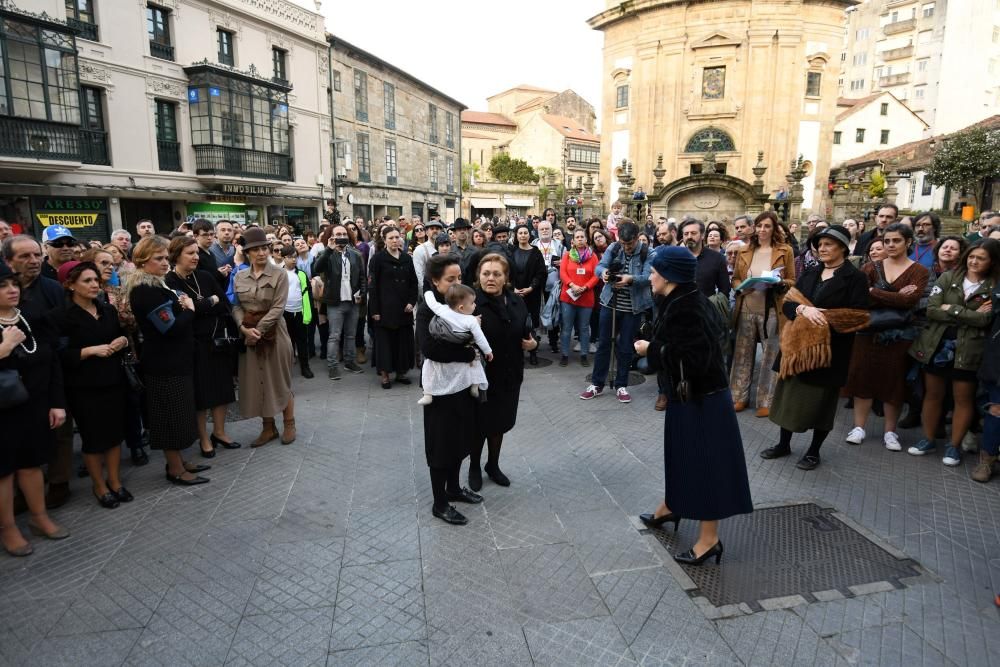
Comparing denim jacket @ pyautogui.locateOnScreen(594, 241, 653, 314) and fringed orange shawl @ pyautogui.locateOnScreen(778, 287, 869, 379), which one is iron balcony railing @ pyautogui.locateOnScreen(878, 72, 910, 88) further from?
fringed orange shawl @ pyautogui.locateOnScreen(778, 287, 869, 379)

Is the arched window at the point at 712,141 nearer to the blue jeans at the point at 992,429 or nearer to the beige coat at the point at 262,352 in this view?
the blue jeans at the point at 992,429

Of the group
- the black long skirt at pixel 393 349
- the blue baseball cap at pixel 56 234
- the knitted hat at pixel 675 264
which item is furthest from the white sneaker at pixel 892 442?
the blue baseball cap at pixel 56 234

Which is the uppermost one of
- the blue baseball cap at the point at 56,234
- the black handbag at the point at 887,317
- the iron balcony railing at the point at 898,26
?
the iron balcony railing at the point at 898,26

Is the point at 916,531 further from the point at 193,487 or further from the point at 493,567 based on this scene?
the point at 193,487

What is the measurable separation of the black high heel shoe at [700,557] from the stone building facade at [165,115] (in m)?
19.6

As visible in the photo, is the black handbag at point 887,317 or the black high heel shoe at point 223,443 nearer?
the black handbag at point 887,317

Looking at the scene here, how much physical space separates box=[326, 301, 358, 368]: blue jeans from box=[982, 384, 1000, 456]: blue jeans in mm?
7294

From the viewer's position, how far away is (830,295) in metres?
4.95

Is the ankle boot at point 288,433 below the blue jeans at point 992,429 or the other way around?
below

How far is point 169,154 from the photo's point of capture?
20656 mm

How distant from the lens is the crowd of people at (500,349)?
3.65m

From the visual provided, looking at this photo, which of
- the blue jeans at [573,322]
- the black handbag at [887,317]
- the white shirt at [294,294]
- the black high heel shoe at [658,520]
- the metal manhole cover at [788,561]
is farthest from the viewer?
the blue jeans at [573,322]

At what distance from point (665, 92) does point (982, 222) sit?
3207 cm

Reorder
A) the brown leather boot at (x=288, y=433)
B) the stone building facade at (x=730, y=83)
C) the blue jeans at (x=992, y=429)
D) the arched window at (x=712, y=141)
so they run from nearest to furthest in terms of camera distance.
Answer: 1. the blue jeans at (x=992, y=429)
2. the brown leather boot at (x=288, y=433)
3. the stone building facade at (x=730, y=83)
4. the arched window at (x=712, y=141)
